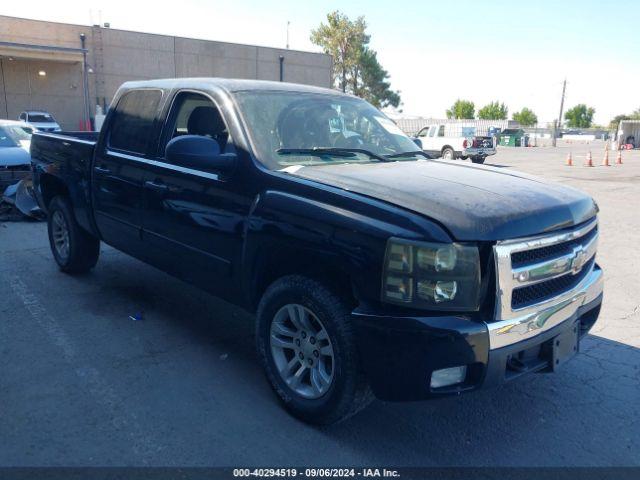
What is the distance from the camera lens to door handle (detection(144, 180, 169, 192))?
13.1 ft

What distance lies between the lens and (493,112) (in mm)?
106188

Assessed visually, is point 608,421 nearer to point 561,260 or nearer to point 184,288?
point 561,260

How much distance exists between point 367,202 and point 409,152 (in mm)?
1622

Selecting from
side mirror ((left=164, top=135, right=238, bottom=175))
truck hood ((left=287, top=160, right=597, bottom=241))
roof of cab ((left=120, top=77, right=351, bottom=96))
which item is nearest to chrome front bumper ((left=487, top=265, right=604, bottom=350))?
truck hood ((left=287, top=160, right=597, bottom=241))

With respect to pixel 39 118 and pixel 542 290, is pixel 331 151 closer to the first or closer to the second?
pixel 542 290

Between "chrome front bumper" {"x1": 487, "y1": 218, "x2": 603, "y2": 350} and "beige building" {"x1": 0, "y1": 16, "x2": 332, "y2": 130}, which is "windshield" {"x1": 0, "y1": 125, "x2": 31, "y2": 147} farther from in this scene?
"beige building" {"x1": 0, "y1": 16, "x2": 332, "y2": 130}

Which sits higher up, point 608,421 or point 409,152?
point 409,152

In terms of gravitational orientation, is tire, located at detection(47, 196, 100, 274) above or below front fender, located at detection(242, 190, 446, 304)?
below

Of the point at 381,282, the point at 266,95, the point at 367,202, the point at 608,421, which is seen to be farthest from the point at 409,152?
the point at 608,421

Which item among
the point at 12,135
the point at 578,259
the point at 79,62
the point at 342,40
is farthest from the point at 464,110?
the point at 578,259

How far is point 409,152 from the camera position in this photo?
13.7ft

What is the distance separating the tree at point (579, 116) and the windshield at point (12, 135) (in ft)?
449

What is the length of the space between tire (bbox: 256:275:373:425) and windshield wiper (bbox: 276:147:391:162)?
2.98 feet

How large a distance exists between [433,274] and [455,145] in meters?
22.6
